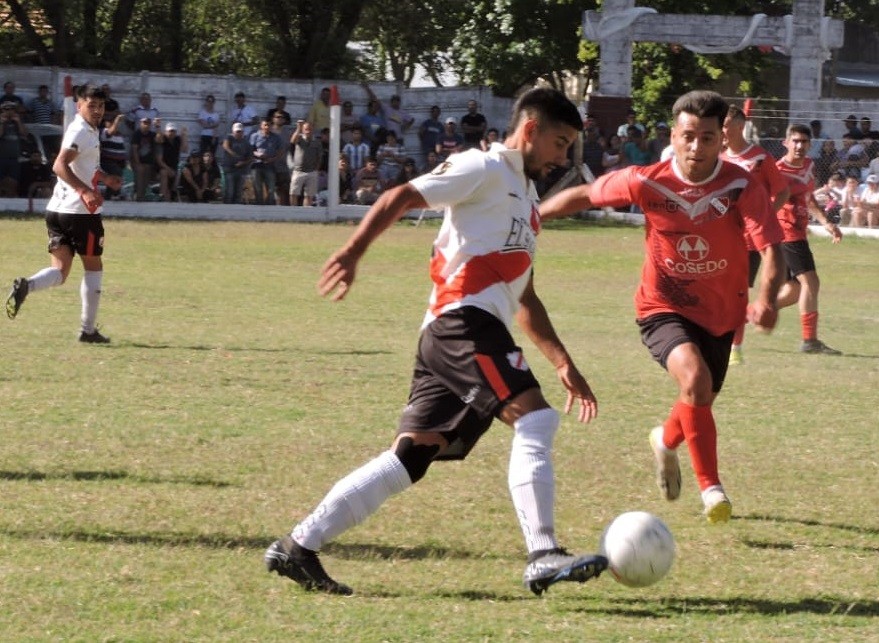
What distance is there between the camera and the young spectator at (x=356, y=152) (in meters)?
28.6

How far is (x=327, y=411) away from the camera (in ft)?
32.1

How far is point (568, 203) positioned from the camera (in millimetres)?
6492

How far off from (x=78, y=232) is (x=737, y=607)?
8.36 meters

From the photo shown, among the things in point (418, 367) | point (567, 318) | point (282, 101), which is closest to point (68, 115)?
point (282, 101)

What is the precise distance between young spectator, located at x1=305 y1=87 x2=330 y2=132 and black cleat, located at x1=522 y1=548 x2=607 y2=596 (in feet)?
79.7

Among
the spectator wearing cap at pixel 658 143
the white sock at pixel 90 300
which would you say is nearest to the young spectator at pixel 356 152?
the spectator wearing cap at pixel 658 143

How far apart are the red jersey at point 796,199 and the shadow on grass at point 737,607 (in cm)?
819

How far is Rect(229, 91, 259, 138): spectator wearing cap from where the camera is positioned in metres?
29.0

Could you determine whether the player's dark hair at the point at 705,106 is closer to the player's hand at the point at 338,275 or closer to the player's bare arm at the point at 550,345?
the player's bare arm at the point at 550,345

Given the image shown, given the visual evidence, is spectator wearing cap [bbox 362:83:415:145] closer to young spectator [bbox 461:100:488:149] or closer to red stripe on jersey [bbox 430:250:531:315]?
young spectator [bbox 461:100:488:149]

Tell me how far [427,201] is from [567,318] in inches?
423

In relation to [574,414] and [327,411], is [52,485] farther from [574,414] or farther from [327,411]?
[574,414]

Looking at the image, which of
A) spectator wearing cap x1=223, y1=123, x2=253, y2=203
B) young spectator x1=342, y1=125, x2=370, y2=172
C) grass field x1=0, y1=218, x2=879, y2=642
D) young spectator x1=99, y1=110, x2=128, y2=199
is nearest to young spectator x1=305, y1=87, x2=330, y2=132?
young spectator x1=342, y1=125, x2=370, y2=172

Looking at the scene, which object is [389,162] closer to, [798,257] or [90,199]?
[798,257]
